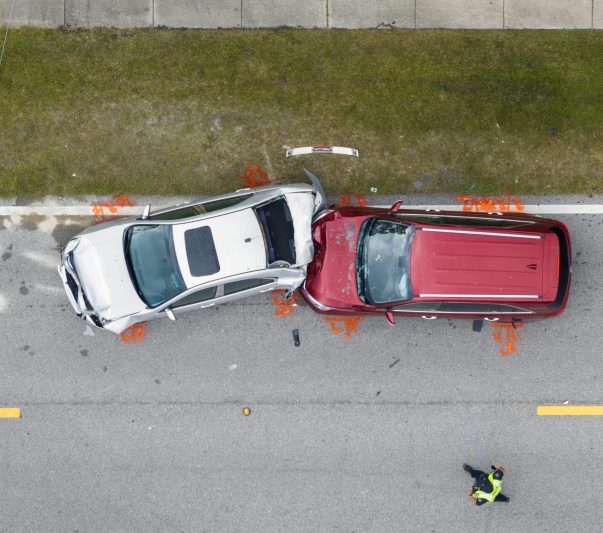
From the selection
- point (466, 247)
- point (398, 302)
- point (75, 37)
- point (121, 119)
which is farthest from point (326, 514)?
point (75, 37)

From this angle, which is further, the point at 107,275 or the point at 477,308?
the point at 477,308

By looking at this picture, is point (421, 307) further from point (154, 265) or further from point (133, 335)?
point (133, 335)

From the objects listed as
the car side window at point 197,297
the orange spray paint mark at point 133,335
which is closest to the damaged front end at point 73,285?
the orange spray paint mark at point 133,335

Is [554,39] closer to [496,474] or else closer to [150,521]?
[496,474]

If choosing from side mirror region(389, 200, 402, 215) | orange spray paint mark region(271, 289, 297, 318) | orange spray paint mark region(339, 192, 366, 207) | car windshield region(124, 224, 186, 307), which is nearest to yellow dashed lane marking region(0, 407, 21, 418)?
car windshield region(124, 224, 186, 307)

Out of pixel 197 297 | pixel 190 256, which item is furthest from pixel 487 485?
pixel 190 256

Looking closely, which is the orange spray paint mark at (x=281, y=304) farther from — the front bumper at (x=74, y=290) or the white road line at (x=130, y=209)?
the front bumper at (x=74, y=290)

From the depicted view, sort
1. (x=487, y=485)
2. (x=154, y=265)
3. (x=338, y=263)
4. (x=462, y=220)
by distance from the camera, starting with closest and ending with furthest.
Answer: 1. (x=154, y=265)
2. (x=338, y=263)
3. (x=462, y=220)
4. (x=487, y=485)
